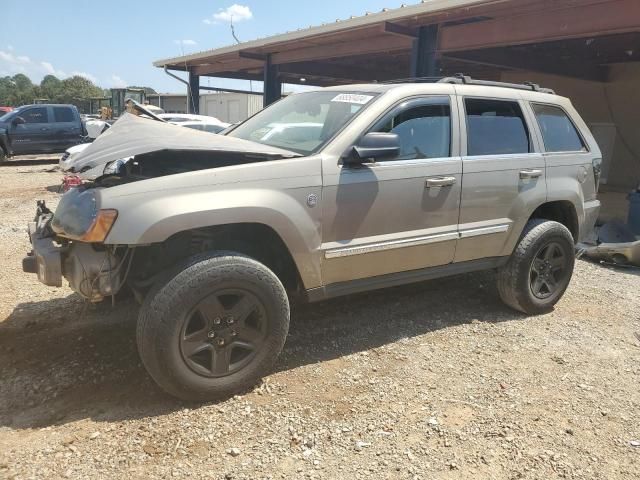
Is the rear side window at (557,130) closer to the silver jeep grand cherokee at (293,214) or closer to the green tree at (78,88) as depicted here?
the silver jeep grand cherokee at (293,214)

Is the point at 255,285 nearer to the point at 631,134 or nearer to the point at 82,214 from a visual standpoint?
the point at 82,214

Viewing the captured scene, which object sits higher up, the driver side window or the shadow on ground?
the driver side window

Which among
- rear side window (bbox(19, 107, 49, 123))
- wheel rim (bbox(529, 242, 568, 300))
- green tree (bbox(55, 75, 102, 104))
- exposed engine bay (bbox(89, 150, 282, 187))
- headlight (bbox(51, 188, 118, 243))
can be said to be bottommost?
wheel rim (bbox(529, 242, 568, 300))

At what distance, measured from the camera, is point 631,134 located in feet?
40.1

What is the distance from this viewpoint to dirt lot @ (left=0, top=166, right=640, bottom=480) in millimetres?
2545

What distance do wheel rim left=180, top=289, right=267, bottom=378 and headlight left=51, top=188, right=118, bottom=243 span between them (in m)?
0.63

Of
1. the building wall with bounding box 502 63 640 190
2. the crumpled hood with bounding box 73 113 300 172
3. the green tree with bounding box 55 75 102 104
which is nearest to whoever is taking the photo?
the crumpled hood with bounding box 73 113 300 172

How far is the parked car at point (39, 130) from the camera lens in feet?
52.0

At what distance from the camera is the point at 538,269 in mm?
4461

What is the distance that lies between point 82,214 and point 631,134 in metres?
13.0

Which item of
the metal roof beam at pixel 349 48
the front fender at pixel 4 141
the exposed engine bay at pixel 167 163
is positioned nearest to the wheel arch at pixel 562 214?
the exposed engine bay at pixel 167 163

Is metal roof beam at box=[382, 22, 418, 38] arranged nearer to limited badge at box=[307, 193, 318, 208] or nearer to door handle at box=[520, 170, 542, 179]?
door handle at box=[520, 170, 542, 179]

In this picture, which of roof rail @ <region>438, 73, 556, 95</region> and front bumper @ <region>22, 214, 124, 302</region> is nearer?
front bumper @ <region>22, 214, 124, 302</region>

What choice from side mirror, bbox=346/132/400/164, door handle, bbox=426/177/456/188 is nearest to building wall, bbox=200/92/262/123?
door handle, bbox=426/177/456/188
